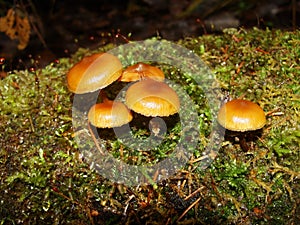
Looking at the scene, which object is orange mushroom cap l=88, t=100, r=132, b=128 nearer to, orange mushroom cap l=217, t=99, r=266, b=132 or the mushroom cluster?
the mushroom cluster

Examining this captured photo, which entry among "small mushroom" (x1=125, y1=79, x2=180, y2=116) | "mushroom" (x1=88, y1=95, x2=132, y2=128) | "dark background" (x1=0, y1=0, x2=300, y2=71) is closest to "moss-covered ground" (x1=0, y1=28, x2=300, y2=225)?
"mushroom" (x1=88, y1=95, x2=132, y2=128)

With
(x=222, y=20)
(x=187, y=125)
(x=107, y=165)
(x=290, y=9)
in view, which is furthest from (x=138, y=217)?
(x=290, y=9)

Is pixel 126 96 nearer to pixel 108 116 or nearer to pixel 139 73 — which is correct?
pixel 108 116

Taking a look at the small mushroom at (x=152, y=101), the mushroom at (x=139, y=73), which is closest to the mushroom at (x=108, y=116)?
the small mushroom at (x=152, y=101)

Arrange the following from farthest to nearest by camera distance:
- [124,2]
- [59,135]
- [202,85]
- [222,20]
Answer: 1. [124,2]
2. [222,20]
3. [202,85]
4. [59,135]

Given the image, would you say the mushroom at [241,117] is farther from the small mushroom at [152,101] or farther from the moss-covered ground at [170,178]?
the small mushroom at [152,101]

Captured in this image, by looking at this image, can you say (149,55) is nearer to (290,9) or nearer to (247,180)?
(247,180)
